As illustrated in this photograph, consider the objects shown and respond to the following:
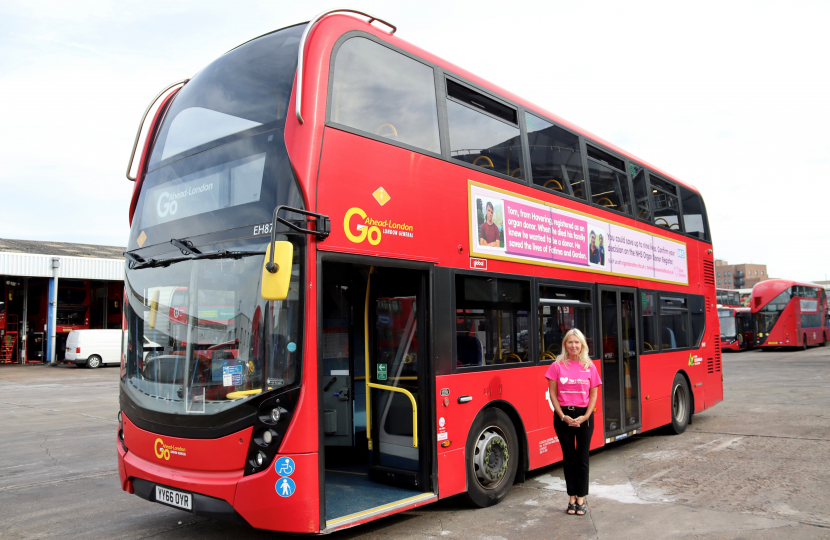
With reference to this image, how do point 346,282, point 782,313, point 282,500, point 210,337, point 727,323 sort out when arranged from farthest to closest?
point 727,323 < point 782,313 < point 346,282 < point 210,337 < point 282,500

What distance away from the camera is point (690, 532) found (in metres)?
5.15

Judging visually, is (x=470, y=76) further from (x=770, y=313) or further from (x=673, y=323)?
(x=770, y=313)

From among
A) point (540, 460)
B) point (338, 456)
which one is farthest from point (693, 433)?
point (338, 456)

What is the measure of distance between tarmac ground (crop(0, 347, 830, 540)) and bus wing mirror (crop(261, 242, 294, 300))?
7.80 ft

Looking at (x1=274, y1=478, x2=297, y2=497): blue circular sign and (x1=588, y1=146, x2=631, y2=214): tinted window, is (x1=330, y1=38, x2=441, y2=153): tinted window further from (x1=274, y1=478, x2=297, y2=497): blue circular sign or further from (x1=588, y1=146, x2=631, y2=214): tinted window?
(x1=588, y1=146, x2=631, y2=214): tinted window

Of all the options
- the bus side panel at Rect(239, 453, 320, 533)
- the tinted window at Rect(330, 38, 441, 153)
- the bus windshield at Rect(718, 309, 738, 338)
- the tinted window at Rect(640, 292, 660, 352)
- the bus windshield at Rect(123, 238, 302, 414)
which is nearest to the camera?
the bus side panel at Rect(239, 453, 320, 533)

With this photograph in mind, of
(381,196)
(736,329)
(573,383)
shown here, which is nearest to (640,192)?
(573,383)

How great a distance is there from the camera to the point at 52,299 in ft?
103

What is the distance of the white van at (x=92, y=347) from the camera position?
2948cm

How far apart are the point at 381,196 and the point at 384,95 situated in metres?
0.96

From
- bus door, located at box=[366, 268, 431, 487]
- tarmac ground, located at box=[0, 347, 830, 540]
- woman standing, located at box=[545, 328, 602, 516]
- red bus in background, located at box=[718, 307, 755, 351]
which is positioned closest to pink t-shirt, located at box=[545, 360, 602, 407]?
woman standing, located at box=[545, 328, 602, 516]

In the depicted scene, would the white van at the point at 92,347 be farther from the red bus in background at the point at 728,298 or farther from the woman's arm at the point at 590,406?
the red bus in background at the point at 728,298

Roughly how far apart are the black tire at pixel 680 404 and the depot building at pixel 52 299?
29254mm

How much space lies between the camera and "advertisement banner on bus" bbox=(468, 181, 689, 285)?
637cm
